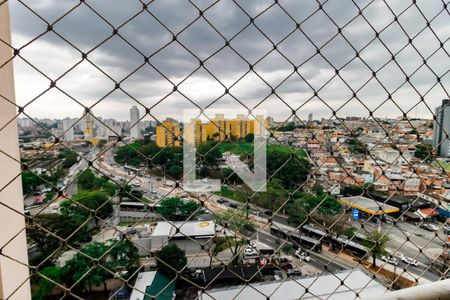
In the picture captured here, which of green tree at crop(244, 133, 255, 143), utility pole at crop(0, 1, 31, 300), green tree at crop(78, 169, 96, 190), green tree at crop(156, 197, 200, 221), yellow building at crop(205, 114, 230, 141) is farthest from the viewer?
green tree at crop(78, 169, 96, 190)

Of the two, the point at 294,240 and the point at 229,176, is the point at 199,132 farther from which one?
the point at 294,240

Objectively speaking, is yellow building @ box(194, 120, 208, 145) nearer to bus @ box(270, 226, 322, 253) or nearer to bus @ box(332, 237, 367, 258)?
bus @ box(270, 226, 322, 253)

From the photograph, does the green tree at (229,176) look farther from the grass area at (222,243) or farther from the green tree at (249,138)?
the grass area at (222,243)

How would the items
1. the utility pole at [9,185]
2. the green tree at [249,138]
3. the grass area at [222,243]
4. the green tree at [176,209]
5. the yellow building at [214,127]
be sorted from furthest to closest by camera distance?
the grass area at [222,243] < the green tree at [176,209] < the green tree at [249,138] < the yellow building at [214,127] < the utility pole at [9,185]

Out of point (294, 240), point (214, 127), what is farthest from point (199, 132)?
point (294, 240)

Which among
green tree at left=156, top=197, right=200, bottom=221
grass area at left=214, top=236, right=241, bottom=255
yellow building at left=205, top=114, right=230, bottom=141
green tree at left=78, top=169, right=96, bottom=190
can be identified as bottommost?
grass area at left=214, top=236, right=241, bottom=255

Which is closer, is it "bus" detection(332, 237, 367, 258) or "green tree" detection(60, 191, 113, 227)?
"green tree" detection(60, 191, 113, 227)

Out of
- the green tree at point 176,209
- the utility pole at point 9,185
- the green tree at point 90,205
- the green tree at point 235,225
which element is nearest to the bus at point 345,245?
the green tree at point 235,225

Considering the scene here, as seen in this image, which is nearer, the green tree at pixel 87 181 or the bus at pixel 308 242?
the bus at pixel 308 242

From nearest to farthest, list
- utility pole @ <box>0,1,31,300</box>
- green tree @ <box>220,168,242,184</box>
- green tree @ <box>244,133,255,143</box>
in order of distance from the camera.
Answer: utility pole @ <box>0,1,31,300</box>, green tree @ <box>220,168,242,184</box>, green tree @ <box>244,133,255,143</box>

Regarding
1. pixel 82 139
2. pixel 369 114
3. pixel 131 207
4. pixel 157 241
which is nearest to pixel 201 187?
pixel 82 139

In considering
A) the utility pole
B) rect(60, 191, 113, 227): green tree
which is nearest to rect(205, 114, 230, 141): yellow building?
rect(60, 191, 113, 227): green tree
